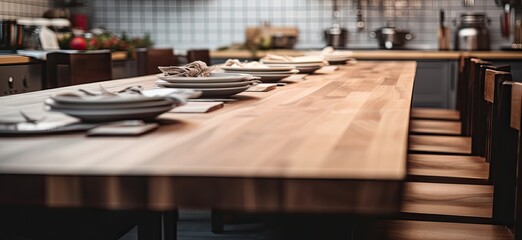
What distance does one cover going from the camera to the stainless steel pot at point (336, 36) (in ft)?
17.6

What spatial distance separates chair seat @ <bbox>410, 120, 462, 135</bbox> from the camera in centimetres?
298

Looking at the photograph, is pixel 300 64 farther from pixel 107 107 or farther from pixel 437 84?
pixel 437 84

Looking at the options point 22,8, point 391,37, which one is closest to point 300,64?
point 391,37

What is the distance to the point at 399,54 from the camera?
200 inches

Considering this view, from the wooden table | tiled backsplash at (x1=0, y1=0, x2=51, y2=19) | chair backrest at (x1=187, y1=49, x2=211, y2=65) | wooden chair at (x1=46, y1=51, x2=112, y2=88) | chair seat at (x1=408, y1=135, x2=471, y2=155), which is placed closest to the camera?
the wooden table

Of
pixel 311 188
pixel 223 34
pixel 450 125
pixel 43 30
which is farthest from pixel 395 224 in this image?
pixel 223 34

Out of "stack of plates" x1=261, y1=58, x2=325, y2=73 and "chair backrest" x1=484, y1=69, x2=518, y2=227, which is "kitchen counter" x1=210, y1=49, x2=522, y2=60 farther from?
"chair backrest" x1=484, y1=69, x2=518, y2=227

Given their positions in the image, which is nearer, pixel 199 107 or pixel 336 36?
pixel 199 107

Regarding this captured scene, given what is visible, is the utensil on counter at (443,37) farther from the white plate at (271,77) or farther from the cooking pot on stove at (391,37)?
the white plate at (271,77)

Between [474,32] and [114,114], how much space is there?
438 cm

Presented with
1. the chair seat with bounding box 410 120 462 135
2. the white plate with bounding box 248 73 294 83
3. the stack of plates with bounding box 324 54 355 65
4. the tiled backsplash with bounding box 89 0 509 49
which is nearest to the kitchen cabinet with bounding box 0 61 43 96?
the stack of plates with bounding box 324 54 355 65

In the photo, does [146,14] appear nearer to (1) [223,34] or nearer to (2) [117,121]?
(1) [223,34]

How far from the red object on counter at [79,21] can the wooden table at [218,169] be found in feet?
14.9

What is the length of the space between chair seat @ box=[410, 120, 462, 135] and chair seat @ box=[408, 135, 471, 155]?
0.12m
